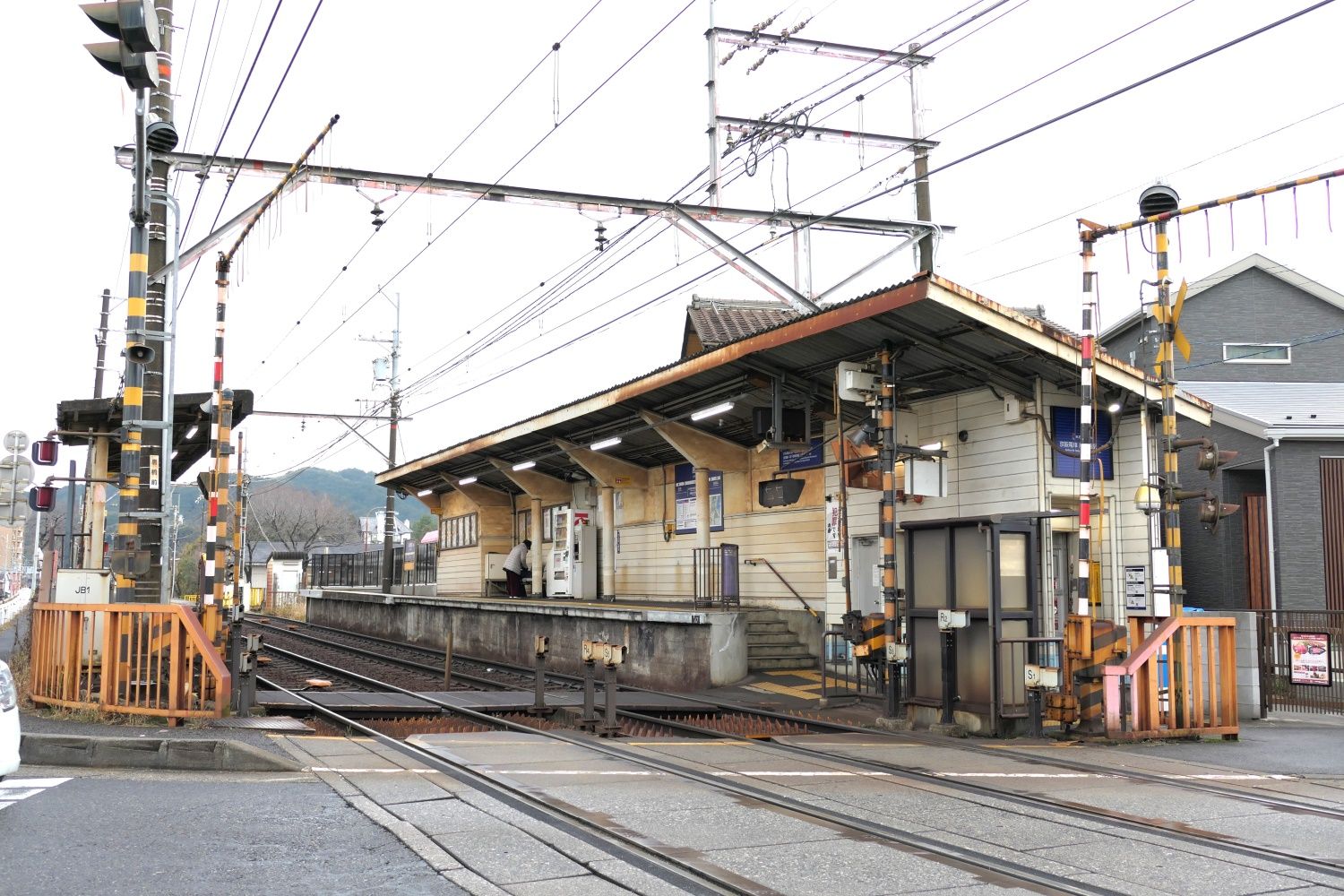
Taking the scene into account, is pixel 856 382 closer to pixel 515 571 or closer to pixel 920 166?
pixel 920 166

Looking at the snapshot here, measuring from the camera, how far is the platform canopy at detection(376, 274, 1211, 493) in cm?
1289

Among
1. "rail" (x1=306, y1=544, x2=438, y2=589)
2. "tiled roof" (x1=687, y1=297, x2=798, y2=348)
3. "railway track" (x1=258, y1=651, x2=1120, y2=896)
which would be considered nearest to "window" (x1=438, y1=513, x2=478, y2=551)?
"rail" (x1=306, y1=544, x2=438, y2=589)

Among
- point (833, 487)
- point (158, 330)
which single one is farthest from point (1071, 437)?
point (158, 330)

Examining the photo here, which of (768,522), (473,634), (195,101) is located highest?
(195,101)

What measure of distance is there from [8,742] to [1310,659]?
14137 millimetres

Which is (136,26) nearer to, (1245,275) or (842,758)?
(842,758)

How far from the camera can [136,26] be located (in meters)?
8.21

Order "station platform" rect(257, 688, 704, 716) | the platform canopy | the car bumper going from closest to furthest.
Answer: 1. the car bumper
2. the platform canopy
3. "station platform" rect(257, 688, 704, 716)

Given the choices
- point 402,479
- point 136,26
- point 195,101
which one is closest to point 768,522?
point 195,101

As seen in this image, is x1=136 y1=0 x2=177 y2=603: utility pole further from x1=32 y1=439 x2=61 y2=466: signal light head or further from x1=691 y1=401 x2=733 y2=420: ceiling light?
x1=691 y1=401 x2=733 y2=420: ceiling light

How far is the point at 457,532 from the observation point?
119ft

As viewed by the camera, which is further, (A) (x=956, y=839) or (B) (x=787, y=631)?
(B) (x=787, y=631)

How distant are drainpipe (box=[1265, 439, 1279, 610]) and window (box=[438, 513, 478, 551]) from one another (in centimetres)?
2170

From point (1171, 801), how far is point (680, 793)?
3.41m
